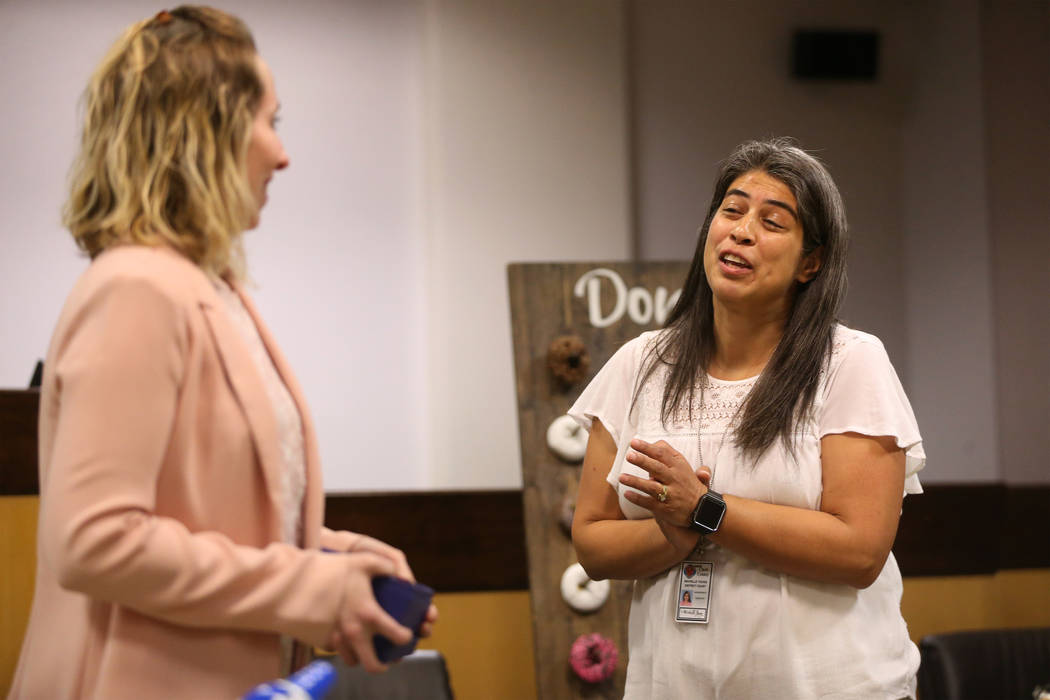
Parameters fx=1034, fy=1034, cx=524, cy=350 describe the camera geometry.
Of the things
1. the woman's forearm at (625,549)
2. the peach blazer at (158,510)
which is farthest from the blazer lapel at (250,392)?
the woman's forearm at (625,549)

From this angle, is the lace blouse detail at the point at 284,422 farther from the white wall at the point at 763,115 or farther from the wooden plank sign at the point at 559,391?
the white wall at the point at 763,115

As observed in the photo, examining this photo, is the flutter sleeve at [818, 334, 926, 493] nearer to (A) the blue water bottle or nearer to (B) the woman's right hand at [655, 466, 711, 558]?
(B) the woman's right hand at [655, 466, 711, 558]

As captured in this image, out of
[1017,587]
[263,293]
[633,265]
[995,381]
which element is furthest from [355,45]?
[1017,587]

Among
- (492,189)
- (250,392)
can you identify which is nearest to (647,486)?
(250,392)

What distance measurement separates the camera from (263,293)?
3.83 m

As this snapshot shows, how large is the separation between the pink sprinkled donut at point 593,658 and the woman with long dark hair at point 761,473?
1.14 metres

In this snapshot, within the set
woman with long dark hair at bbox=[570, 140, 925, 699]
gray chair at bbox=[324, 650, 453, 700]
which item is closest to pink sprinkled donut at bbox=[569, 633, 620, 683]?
gray chair at bbox=[324, 650, 453, 700]

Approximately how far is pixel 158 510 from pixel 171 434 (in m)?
0.08

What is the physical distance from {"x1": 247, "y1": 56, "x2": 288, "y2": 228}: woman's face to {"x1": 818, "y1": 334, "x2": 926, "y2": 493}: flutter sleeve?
957mm

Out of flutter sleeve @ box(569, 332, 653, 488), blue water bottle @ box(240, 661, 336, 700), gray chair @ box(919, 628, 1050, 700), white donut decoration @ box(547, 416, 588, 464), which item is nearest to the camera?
blue water bottle @ box(240, 661, 336, 700)

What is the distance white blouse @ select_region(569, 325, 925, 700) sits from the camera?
5.22ft

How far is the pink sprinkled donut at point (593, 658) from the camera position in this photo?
285 cm

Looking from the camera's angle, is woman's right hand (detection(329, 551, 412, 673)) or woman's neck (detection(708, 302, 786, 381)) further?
woman's neck (detection(708, 302, 786, 381))

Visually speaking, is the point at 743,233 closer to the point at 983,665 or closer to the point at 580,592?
the point at 580,592
